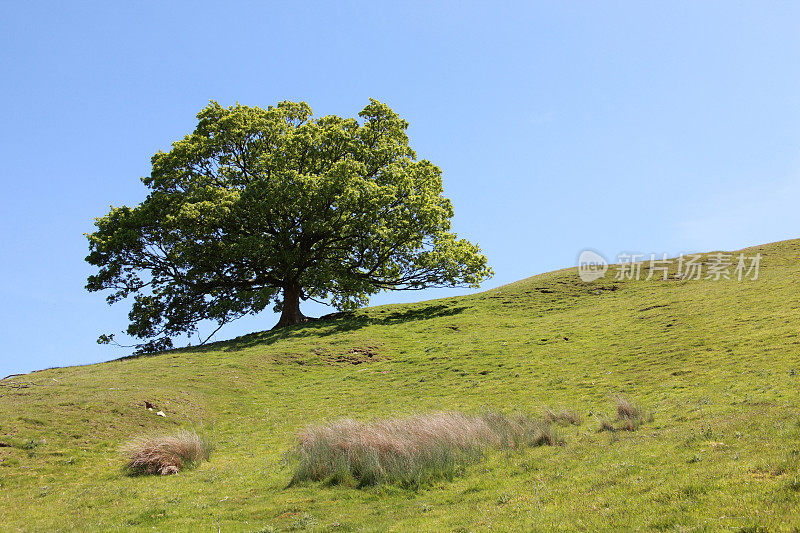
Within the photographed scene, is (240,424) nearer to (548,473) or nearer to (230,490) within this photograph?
(230,490)

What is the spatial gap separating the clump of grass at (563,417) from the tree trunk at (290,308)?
30.1 metres

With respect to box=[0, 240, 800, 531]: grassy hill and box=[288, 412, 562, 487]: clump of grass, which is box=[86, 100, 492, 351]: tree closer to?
box=[0, 240, 800, 531]: grassy hill

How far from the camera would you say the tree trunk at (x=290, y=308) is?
4475cm

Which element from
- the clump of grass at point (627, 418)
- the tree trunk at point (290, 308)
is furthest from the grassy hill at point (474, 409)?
the tree trunk at point (290, 308)

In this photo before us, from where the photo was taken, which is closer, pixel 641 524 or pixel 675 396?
pixel 641 524

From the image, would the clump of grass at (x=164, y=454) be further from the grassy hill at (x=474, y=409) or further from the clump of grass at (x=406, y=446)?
the clump of grass at (x=406, y=446)

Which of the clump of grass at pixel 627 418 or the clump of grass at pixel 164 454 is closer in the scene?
the clump of grass at pixel 627 418

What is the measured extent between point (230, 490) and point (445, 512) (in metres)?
6.46

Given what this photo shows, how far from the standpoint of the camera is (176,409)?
76.3 ft

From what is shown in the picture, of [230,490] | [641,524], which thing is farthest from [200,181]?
[641,524]

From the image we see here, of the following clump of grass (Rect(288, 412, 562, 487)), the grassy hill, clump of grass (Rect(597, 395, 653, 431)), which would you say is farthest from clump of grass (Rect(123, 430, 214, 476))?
clump of grass (Rect(597, 395, 653, 431))

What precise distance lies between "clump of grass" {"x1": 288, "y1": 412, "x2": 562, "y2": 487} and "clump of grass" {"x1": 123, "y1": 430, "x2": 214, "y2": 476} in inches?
136

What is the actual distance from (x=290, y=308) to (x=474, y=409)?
27481mm

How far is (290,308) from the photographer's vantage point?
→ 44906mm
